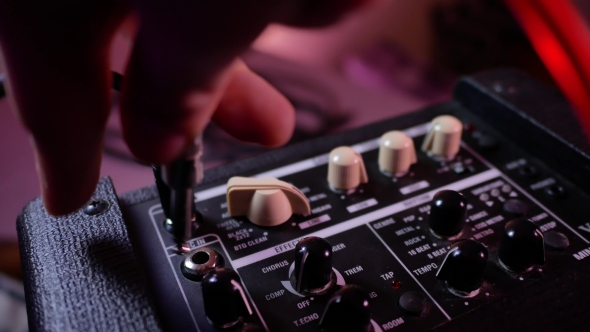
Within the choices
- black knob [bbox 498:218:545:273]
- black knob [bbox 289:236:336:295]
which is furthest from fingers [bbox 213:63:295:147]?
black knob [bbox 498:218:545:273]

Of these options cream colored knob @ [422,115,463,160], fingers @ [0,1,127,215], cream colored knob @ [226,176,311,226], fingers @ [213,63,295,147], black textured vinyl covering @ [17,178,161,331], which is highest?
fingers @ [0,1,127,215]

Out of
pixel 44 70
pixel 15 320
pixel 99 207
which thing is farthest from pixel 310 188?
pixel 15 320

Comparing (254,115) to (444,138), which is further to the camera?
(444,138)

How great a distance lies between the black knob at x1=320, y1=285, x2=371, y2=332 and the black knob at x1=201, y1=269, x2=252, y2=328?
62 mm

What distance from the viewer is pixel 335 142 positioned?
0.61 meters

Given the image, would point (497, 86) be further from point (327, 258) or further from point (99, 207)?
point (99, 207)

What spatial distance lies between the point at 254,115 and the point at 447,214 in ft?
0.63

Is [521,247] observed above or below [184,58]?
below

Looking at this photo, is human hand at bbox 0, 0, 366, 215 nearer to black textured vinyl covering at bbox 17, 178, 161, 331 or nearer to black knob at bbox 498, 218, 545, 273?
black textured vinyl covering at bbox 17, 178, 161, 331

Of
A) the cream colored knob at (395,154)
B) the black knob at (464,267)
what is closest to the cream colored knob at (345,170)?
the cream colored knob at (395,154)

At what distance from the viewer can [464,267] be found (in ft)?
1.36

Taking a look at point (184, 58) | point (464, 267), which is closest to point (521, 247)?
point (464, 267)

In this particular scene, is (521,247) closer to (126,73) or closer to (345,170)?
(345,170)

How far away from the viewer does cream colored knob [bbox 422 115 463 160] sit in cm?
57
